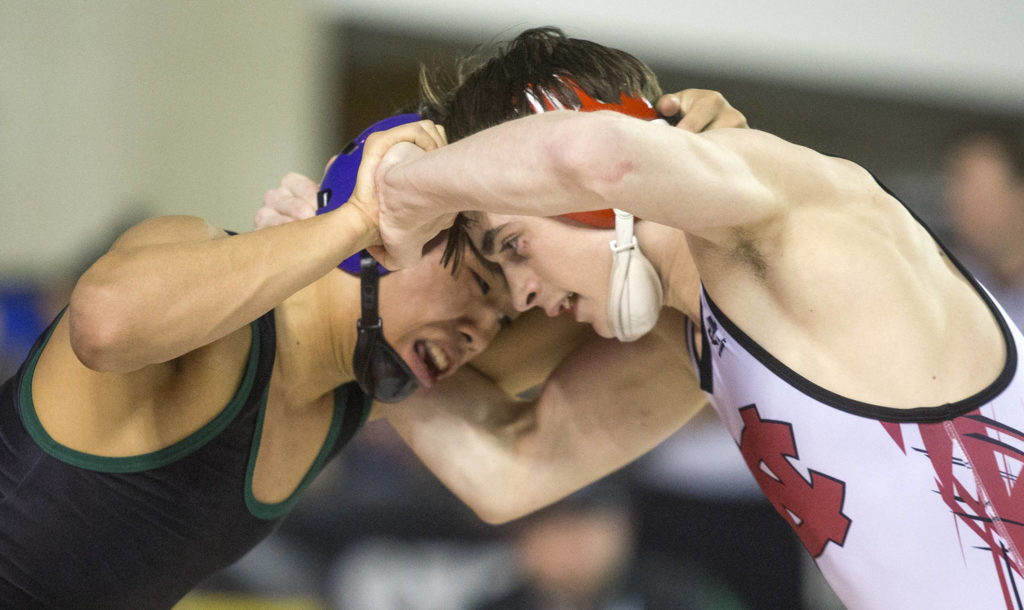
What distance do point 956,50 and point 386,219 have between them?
18.1 ft

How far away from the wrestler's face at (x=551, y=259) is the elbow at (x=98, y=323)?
71 cm

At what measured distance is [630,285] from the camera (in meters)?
1.64

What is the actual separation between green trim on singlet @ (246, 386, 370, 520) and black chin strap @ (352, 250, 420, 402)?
0.43ft

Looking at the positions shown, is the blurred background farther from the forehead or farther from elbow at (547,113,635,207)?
elbow at (547,113,635,207)

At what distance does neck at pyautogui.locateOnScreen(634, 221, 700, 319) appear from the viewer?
1.67 meters

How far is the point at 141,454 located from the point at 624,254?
880 mm

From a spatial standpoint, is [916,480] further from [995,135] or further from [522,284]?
[995,135]

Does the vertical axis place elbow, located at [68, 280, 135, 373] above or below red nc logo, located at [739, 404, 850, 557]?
above

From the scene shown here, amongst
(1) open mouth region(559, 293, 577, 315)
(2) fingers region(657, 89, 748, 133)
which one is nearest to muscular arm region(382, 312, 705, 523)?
(1) open mouth region(559, 293, 577, 315)

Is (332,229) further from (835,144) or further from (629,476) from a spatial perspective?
(835,144)

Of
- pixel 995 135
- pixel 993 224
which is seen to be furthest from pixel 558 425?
pixel 995 135

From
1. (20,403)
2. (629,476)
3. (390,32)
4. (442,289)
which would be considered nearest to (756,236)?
(442,289)

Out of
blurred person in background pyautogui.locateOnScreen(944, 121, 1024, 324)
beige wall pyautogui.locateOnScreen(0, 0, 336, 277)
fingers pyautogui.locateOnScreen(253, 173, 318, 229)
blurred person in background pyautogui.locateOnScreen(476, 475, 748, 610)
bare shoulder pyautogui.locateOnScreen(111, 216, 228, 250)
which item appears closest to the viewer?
bare shoulder pyautogui.locateOnScreen(111, 216, 228, 250)

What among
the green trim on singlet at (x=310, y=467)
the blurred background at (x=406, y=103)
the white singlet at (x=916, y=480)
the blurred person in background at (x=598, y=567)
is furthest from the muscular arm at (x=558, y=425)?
the blurred person in background at (x=598, y=567)
